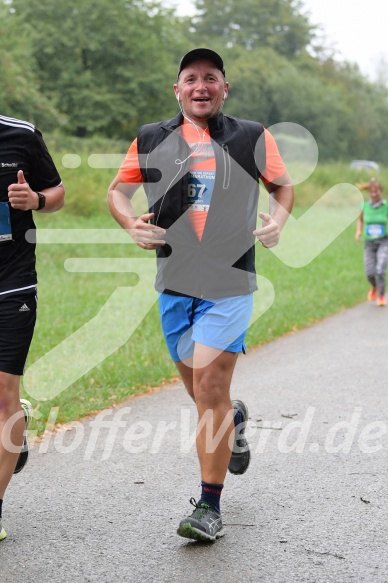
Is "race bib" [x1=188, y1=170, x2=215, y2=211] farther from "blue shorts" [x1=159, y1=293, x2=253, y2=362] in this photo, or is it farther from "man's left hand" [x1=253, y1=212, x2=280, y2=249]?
"blue shorts" [x1=159, y1=293, x2=253, y2=362]

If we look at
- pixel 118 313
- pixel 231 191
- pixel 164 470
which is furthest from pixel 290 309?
pixel 231 191

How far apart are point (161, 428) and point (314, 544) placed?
2.63 m

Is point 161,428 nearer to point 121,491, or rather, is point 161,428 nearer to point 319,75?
point 121,491

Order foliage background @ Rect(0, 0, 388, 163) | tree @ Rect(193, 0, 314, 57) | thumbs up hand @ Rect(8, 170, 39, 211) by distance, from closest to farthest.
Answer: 1. thumbs up hand @ Rect(8, 170, 39, 211)
2. foliage background @ Rect(0, 0, 388, 163)
3. tree @ Rect(193, 0, 314, 57)

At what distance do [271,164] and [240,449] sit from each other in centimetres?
154

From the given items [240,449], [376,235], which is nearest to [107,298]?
[376,235]

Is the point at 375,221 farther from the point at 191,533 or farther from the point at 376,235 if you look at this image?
the point at 191,533

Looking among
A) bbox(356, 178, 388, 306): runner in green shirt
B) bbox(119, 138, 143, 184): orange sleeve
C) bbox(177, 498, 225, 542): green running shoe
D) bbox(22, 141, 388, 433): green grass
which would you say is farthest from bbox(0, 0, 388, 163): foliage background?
bbox(177, 498, 225, 542): green running shoe

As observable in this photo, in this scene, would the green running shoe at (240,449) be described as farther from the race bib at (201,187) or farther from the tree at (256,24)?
the tree at (256,24)

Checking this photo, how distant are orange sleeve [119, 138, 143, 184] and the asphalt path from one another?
166 centimetres

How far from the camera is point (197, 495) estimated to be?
16.4 ft

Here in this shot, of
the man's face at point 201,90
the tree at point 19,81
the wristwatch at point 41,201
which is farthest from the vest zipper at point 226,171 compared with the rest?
the tree at point 19,81

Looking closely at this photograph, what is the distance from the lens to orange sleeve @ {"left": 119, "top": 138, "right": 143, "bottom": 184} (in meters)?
4.68

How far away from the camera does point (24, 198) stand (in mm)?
4121
